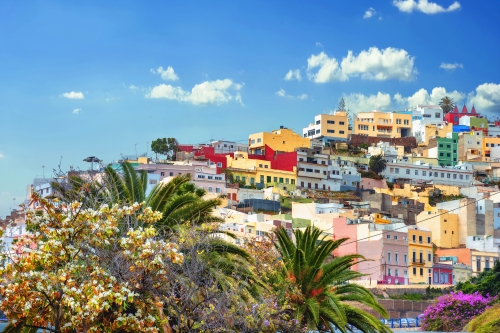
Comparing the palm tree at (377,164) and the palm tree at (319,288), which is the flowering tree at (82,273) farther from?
the palm tree at (377,164)

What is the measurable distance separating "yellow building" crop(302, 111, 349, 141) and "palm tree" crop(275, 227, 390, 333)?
8251 cm

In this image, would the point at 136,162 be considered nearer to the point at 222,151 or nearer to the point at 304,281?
the point at 222,151

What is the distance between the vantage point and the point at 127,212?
15.4 metres

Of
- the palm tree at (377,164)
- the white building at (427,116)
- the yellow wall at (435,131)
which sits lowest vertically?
the palm tree at (377,164)

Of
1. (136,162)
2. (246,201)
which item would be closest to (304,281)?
(246,201)

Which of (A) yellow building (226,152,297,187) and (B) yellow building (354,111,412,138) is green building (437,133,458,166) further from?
(A) yellow building (226,152,297,187)

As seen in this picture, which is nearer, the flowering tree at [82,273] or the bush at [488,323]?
the flowering tree at [82,273]

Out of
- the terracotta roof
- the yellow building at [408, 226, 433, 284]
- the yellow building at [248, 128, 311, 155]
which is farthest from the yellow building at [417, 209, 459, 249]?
the terracotta roof

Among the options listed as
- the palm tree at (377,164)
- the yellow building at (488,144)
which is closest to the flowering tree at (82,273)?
the palm tree at (377,164)

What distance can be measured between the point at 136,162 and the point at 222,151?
2153cm

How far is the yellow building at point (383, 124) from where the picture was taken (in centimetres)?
11300

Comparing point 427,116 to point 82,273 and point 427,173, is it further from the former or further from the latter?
point 82,273

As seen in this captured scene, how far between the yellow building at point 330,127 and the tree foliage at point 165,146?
21.0 m

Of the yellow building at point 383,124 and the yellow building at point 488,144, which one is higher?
the yellow building at point 383,124
